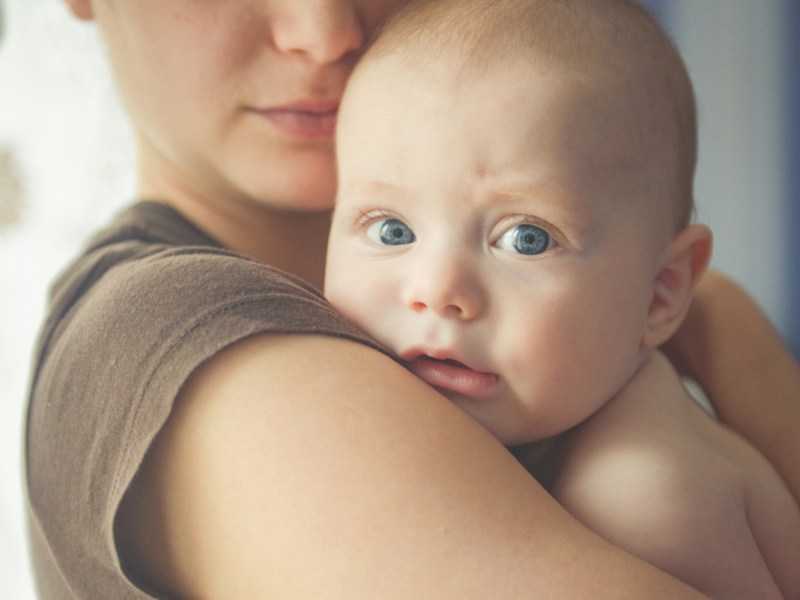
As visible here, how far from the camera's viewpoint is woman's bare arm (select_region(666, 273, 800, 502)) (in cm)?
117

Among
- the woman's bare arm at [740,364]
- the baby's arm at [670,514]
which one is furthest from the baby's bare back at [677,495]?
the woman's bare arm at [740,364]

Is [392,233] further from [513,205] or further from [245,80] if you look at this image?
[245,80]

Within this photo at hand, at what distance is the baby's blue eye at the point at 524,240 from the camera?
0.83m

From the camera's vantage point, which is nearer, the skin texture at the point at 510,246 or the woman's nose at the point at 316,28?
the skin texture at the point at 510,246

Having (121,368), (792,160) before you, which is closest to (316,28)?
(121,368)

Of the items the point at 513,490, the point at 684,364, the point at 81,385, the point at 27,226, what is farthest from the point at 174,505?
the point at 27,226

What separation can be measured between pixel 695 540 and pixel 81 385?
526 mm

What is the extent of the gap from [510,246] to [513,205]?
0.12ft

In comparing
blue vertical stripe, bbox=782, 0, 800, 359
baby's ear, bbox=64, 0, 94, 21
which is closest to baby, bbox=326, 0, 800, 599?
baby's ear, bbox=64, 0, 94, 21

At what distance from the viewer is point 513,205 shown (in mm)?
831

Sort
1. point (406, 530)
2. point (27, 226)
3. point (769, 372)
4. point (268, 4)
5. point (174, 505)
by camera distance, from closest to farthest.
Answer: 1. point (406, 530)
2. point (174, 505)
3. point (268, 4)
4. point (769, 372)
5. point (27, 226)

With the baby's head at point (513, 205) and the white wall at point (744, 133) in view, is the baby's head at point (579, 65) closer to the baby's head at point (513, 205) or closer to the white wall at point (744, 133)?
the baby's head at point (513, 205)

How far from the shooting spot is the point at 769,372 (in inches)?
48.5

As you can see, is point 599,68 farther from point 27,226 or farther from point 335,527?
point 27,226
